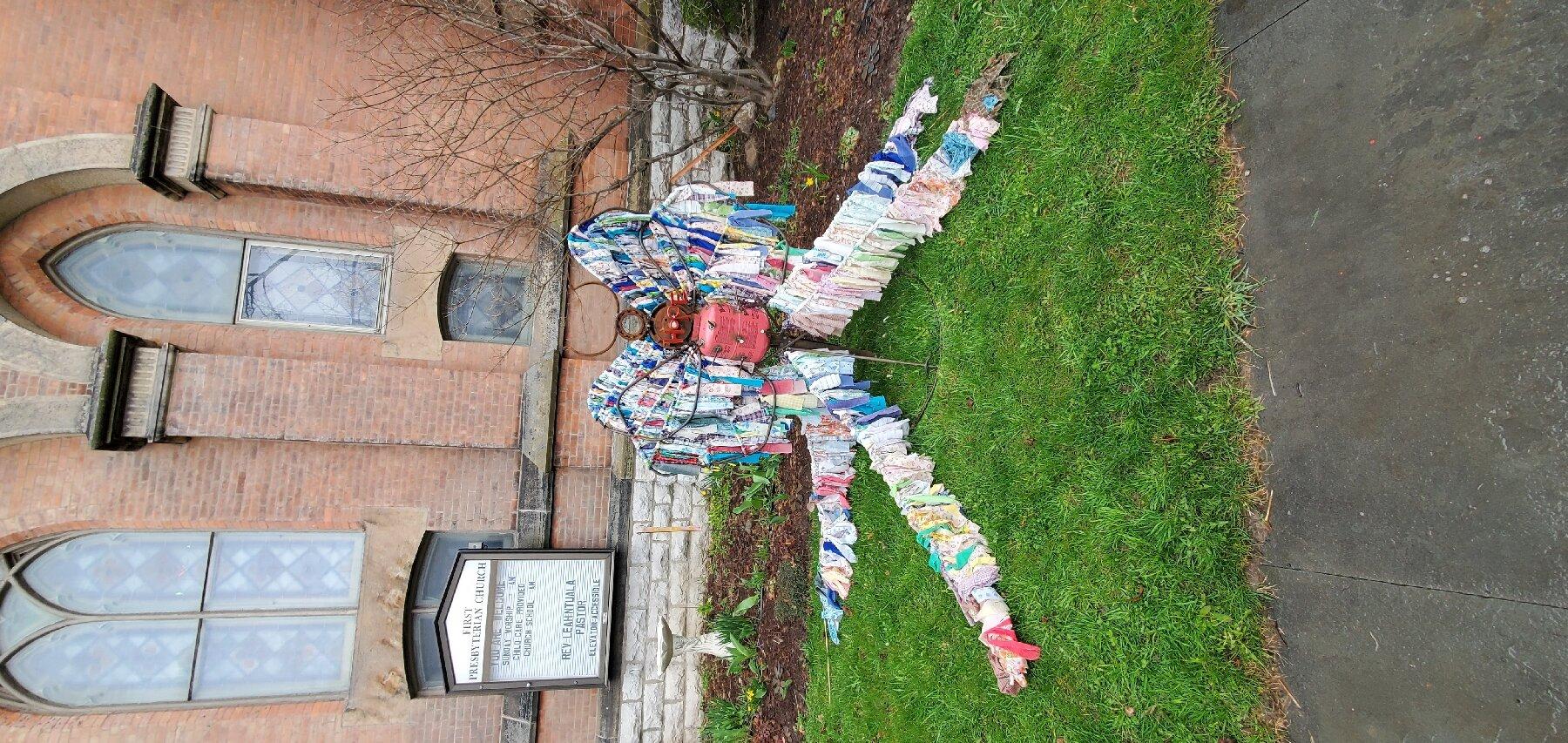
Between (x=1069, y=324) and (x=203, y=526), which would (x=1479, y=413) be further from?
(x=203, y=526)

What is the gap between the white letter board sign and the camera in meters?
7.36

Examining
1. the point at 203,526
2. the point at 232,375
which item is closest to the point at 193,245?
the point at 232,375

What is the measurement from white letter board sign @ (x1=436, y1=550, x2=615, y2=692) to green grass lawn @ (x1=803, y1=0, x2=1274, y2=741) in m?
3.11

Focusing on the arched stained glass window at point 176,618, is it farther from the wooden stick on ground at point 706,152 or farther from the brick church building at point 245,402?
the wooden stick on ground at point 706,152

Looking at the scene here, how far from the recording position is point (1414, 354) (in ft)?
10.2

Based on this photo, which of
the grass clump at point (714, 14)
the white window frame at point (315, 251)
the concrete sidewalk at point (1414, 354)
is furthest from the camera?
the grass clump at point (714, 14)

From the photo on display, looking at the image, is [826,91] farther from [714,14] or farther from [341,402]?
[341,402]

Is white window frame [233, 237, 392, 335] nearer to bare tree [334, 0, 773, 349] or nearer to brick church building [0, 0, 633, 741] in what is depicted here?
brick church building [0, 0, 633, 741]

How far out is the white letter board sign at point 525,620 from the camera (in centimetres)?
736

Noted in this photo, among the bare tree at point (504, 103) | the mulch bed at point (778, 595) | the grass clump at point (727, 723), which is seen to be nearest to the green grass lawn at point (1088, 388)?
A: the mulch bed at point (778, 595)

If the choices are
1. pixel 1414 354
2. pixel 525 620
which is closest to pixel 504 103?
pixel 525 620

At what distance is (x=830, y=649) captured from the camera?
7023mm

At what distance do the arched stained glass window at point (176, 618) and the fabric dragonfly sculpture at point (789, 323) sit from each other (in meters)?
3.87

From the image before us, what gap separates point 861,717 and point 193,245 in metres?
7.83
